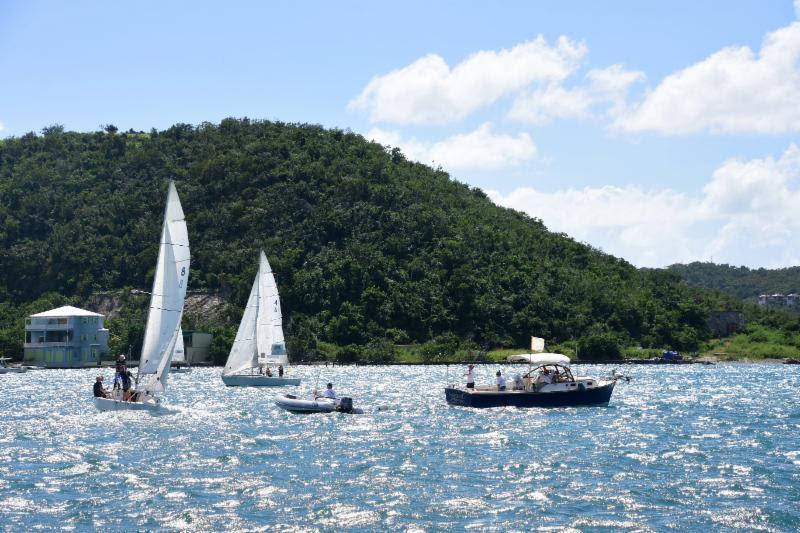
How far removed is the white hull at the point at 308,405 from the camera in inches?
2459

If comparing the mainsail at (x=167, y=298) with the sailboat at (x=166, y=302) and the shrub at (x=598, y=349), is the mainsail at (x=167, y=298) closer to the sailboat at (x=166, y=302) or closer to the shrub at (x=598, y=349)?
the sailboat at (x=166, y=302)

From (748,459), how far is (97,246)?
161 metres

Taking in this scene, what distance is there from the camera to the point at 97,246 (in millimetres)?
188500

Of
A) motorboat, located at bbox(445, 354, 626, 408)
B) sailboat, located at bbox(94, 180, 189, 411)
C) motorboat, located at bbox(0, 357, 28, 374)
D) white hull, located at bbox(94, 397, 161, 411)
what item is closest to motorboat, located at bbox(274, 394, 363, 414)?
motorboat, located at bbox(445, 354, 626, 408)

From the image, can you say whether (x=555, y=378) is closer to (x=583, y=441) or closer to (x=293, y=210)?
(x=583, y=441)

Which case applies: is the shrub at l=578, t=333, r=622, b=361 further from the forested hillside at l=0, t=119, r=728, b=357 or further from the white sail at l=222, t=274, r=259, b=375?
the white sail at l=222, t=274, r=259, b=375

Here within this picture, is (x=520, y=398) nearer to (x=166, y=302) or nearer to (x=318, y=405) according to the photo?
(x=318, y=405)

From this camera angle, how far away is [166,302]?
58.7 metres

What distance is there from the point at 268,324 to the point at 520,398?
35.2 meters

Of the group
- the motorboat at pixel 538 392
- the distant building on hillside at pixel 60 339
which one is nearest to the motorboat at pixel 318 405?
the motorboat at pixel 538 392

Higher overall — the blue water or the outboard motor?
the outboard motor

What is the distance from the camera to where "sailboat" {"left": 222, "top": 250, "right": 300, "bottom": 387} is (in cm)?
9200

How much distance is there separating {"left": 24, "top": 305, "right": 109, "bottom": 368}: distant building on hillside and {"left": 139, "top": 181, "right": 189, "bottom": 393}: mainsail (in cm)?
9068

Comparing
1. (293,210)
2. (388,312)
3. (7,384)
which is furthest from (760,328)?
(7,384)
